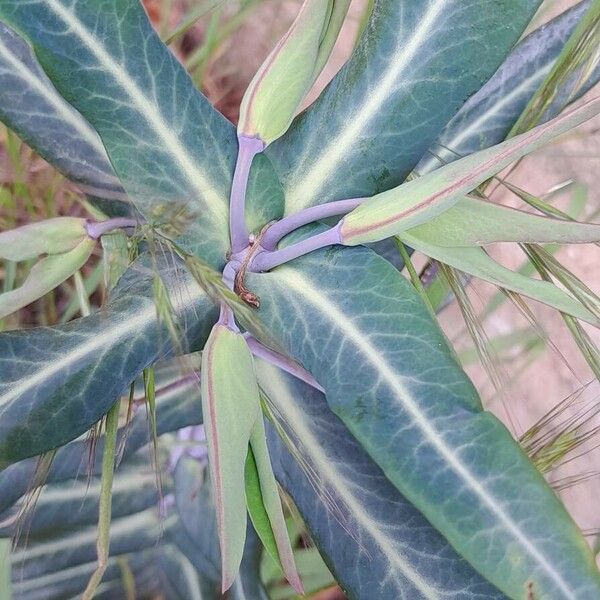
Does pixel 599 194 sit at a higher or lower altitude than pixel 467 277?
lower

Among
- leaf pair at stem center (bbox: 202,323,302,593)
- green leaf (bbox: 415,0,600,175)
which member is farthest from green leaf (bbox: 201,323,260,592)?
green leaf (bbox: 415,0,600,175)

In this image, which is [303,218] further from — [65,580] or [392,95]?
[65,580]

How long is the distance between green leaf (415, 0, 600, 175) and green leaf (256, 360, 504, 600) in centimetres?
19

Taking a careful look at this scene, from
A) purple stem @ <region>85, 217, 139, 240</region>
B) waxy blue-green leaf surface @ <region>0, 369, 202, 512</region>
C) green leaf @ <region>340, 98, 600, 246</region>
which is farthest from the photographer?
waxy blue-green leaf surface @ <region>0, 369, 202, 512</region>

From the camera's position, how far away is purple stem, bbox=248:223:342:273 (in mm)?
339

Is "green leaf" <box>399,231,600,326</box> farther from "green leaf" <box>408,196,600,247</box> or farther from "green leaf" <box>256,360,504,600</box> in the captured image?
"green leaf" <box>256,360,504,600</box>

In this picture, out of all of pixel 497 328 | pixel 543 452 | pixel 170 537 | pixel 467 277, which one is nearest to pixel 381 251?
pixel 467 277

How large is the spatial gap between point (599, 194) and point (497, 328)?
247 mm

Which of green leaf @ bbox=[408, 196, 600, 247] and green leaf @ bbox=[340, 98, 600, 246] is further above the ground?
green leaf @ bbox=[340, 98, 600, 246]

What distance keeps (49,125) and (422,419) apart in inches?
11.7

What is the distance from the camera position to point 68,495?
54 centimetres

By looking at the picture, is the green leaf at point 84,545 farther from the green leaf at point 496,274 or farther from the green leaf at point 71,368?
the green leaf at point 496,274

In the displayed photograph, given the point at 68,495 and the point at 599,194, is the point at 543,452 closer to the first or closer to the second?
the point at 68,495

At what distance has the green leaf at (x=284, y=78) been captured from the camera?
13.9 inches
